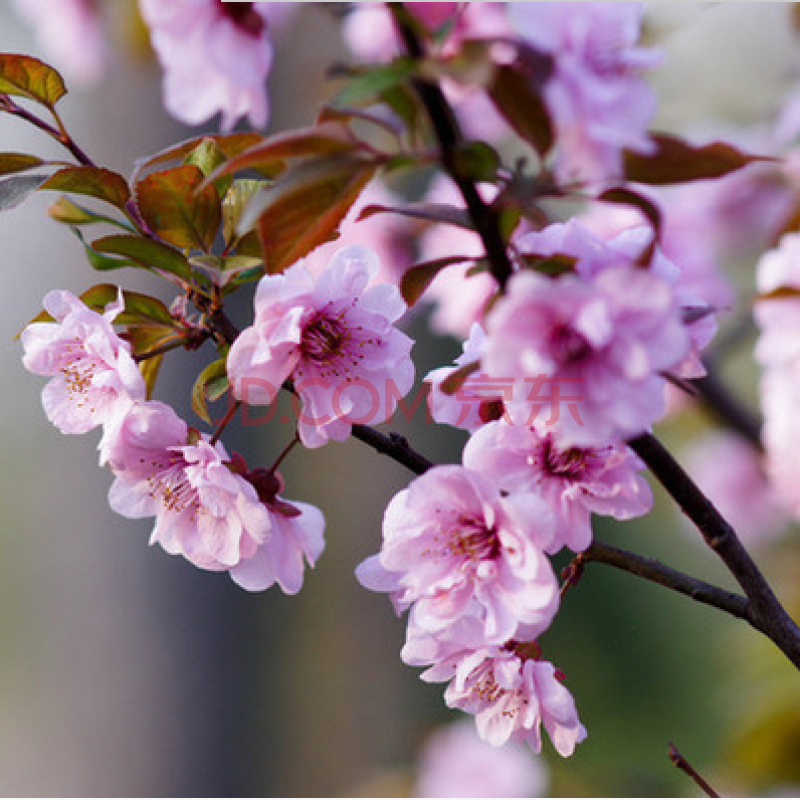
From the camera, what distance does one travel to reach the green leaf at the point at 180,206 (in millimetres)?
505

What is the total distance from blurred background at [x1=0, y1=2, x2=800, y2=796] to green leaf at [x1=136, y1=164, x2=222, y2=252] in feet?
0.33

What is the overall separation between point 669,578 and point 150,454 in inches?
10.2

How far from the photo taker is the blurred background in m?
1.26

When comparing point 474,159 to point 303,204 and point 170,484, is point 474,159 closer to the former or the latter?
point 303,204

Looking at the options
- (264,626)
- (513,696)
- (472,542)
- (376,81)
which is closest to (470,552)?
(472,542)

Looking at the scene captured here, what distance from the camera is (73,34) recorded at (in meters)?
1.37

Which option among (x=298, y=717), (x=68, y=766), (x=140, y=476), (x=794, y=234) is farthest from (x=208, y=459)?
(x=298, y=717)

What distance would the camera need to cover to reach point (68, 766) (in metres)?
1.92

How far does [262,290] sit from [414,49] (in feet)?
0.45

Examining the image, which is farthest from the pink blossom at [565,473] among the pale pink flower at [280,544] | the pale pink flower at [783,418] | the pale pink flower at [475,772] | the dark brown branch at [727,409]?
the pale pink flower at [475,772]

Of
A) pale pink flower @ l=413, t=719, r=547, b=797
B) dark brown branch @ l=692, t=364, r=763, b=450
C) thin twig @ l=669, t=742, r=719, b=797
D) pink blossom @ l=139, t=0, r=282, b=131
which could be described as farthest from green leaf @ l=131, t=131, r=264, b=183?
pale pink flower @ l=413, t=719, r=547, b=797

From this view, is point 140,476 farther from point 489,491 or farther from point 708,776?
point 708,776

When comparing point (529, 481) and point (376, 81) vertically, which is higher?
point (376, 81)

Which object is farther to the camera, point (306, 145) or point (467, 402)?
point (467, 402)
